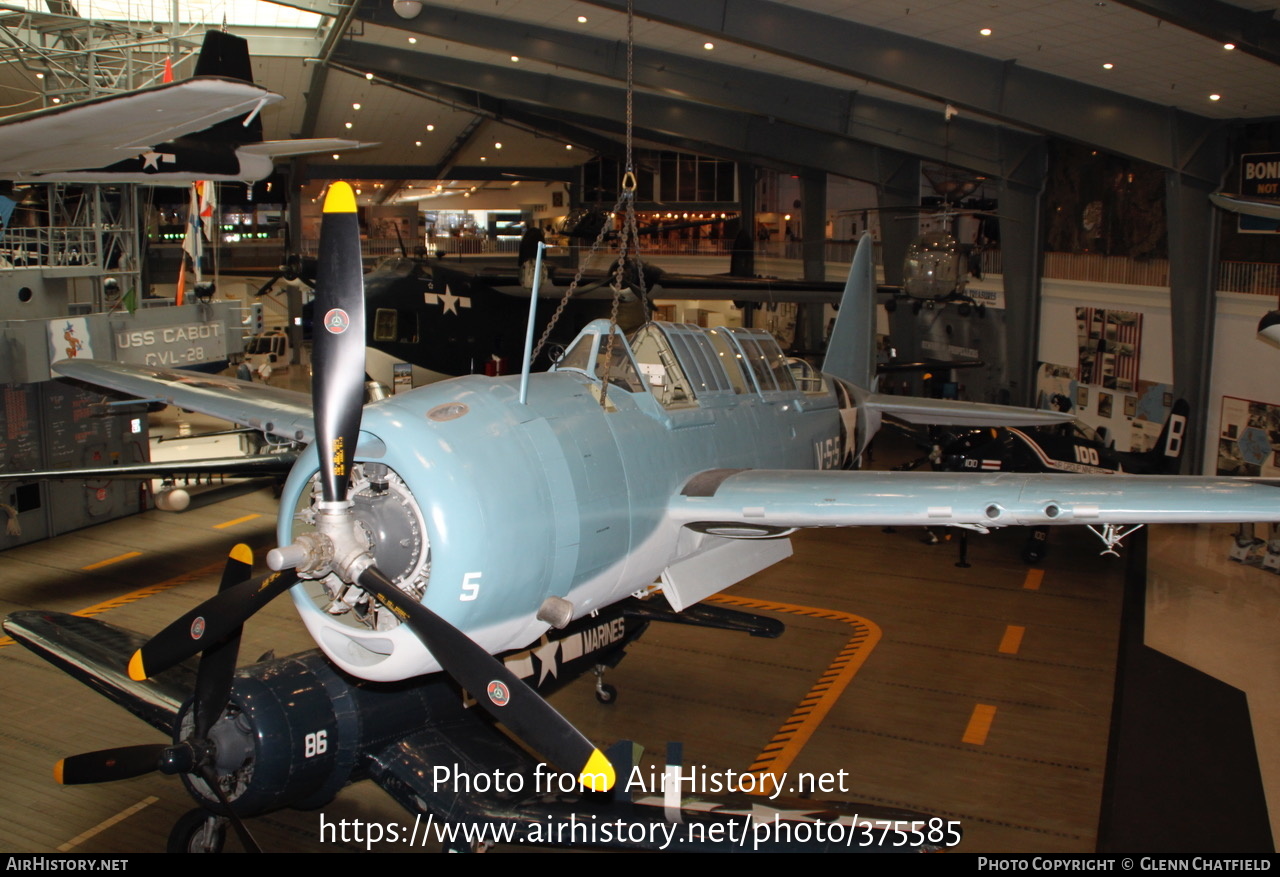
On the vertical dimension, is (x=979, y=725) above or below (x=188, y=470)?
below

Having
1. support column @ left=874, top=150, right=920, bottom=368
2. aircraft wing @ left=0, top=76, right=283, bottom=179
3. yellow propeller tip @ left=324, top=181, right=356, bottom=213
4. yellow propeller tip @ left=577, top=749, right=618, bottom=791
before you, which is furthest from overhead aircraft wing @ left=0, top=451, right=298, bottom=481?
support column @ left=874, top=150, right=920, bottom=368

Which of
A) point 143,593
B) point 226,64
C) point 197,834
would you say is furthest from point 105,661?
point 226,64

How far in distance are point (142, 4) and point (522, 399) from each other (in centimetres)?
1730

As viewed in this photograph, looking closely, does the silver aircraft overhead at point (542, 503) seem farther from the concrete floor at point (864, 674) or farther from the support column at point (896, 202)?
the support column at point (896, 202)

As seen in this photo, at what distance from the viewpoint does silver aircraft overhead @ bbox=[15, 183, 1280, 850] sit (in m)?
4.30

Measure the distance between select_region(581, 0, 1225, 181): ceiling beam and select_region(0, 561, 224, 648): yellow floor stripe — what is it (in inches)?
363

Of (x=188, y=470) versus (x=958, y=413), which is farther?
(x=958, y=413)

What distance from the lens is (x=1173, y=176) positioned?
1406 cm

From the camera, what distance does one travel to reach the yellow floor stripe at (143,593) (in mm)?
10172

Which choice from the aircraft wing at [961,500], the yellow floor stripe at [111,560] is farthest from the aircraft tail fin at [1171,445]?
the yellow floor stripe at [111,560]

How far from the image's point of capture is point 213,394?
32.6 feet

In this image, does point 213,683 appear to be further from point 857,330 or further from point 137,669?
point 857,330

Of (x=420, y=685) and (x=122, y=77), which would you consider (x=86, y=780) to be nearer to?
(x=420, y=685)

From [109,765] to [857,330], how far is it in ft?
27.4
